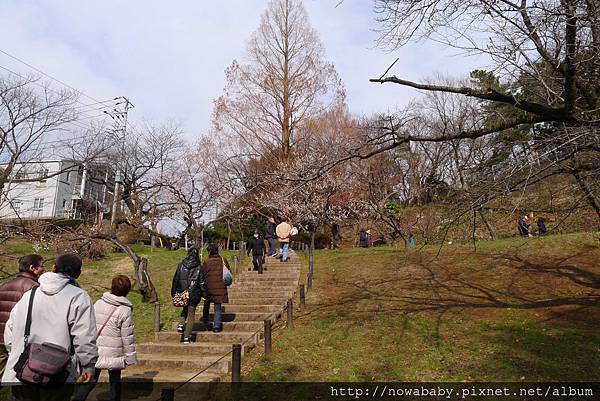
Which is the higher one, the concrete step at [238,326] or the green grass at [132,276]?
the green grass at [132,276]

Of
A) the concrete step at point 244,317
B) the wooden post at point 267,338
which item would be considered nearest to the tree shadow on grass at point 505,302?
the concrete step at point 244,317

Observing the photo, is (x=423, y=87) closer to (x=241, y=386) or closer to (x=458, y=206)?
(x=458, y=206)

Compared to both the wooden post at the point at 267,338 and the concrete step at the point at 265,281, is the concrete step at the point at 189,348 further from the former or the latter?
the concrete step at the point at 265,281

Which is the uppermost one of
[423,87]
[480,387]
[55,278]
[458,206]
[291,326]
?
[423,87]

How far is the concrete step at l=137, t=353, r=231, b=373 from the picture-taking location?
6316 mm

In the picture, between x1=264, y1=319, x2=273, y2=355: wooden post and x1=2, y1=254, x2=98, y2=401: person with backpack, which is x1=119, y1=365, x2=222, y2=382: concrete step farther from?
x1=2, y1=254, x2=98, y2=401: person with backpack

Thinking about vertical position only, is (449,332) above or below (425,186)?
below

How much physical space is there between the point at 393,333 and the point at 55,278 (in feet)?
19.6

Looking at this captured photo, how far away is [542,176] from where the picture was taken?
649 centimetres

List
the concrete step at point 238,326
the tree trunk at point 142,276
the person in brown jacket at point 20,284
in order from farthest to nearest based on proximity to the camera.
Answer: the tree trunk at point 142,276 < the concrete step at point 238,326 < the person in brown jacket at point 20,284

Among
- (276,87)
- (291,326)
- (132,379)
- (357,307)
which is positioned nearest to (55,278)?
(132,379)

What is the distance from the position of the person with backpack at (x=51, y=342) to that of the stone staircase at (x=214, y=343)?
247 cm

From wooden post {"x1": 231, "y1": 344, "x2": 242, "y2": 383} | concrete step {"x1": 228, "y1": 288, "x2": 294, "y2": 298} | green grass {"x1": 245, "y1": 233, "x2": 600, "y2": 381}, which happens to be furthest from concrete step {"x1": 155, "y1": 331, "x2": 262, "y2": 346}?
concrete step {"x1": 228, "y1": 288, "x2": 294, "y2": 298}

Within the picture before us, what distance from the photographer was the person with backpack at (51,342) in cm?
304
